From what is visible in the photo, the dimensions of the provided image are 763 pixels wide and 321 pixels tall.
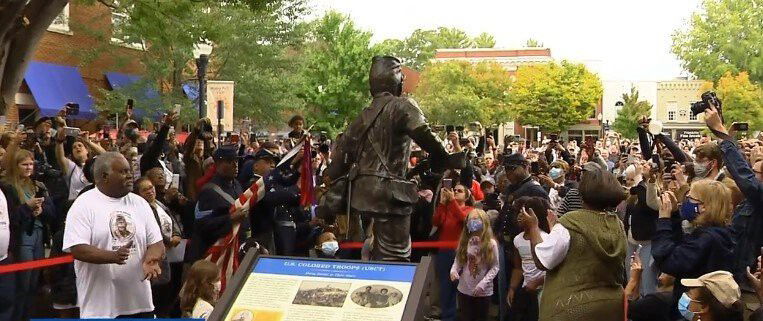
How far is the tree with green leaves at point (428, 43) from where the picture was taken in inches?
4643

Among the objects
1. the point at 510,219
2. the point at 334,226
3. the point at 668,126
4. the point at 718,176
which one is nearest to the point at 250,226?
the point at 334,226

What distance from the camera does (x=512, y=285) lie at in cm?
922

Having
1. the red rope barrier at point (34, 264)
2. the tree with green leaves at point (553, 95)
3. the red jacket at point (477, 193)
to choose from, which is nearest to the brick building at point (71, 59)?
the red jacket at point (477, 193)

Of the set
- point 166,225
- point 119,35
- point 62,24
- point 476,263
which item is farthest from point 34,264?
point 62,24

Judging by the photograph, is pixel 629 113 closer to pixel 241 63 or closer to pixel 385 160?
pixel 241 63

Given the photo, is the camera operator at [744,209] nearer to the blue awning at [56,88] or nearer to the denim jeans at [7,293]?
the denim jeans at [7,293]

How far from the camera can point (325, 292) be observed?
4.76 meters

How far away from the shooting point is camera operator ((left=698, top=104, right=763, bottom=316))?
686cm

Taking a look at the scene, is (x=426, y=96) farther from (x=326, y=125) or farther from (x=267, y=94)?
(x=267, y=94)

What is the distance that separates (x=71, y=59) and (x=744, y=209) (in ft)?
91.2

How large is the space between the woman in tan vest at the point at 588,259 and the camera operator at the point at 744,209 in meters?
1.64

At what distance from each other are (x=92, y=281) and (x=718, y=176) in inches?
242

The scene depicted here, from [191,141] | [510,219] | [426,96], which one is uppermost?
[426,96]

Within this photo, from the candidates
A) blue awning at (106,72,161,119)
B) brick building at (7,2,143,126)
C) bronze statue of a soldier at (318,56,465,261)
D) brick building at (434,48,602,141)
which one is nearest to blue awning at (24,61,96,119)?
brick building at (7,2,143,126)
